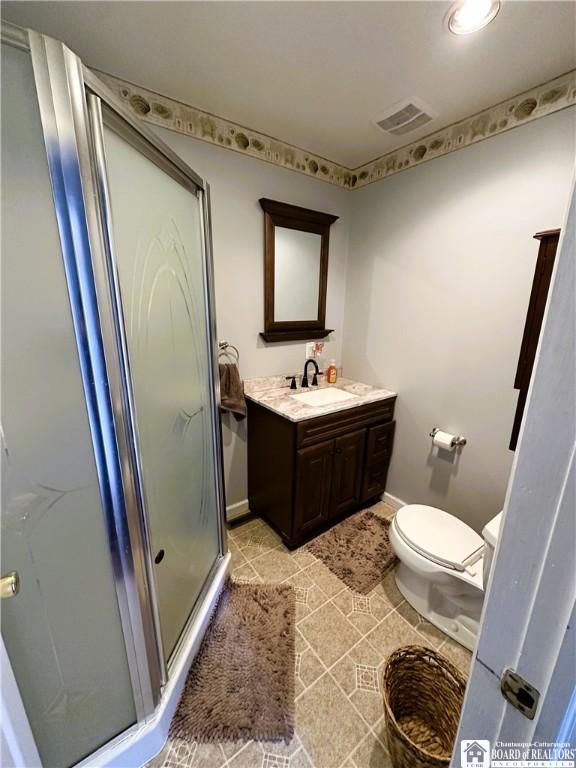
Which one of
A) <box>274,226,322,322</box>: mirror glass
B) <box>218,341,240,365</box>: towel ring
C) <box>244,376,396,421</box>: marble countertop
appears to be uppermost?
<box>274,226,322,322</box>: mirror glass

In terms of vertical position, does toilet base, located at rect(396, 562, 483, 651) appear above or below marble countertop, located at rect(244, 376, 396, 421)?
below

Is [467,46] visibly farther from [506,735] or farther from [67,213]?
[506,735]

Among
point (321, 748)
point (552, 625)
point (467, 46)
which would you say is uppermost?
point (467, 46)

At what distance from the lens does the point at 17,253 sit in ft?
1.94

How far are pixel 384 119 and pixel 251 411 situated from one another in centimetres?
178

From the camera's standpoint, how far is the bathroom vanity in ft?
5.55

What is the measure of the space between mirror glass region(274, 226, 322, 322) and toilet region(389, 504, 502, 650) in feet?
4.79

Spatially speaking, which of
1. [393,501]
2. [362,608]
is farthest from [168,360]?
[393,501]

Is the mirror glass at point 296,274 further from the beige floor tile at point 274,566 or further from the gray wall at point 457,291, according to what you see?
the beige floor tile at point 274,566

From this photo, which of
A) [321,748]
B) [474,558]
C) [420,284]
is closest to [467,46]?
[420,284]

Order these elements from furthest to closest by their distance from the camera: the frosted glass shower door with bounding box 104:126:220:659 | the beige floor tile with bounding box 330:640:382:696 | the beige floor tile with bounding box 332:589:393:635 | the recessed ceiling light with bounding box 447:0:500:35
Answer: the beige floor tile with bounding box 332:589:393:635
the beige floor tile with bounding box 330:640:382:696
the recessed ceiling light with bounding box 447:0:500:35
the frosted glass shower door with bounding box 104:126:220:659

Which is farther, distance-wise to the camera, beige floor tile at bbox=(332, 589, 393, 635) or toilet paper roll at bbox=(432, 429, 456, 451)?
toilet paper roll at bbox=(432, 429, 456, 451)

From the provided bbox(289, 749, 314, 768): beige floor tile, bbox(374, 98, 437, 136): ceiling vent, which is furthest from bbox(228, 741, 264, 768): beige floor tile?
bbox(374, 98, 437, 136): ceiling vent

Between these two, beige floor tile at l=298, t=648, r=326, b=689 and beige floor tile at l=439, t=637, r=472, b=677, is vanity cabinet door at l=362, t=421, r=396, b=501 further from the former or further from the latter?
beige floor tile at l=298, t=648, r=326, b=689
